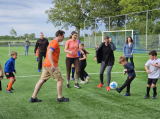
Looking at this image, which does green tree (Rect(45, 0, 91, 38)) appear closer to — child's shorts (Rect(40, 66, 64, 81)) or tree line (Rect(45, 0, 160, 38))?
tree line (Rect(45, 0, 160, 38))

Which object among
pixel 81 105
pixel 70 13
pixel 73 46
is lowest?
pixel 81 105

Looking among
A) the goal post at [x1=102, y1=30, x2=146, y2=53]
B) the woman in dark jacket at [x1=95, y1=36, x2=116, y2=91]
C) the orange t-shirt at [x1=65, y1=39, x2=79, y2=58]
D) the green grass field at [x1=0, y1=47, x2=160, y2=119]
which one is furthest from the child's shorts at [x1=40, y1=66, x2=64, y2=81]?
the goal post at [x1=102, y1=30, x2=146, y2=53]

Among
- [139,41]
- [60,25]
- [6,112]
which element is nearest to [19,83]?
[6,112]

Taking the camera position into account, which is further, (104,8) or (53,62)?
(104,8)

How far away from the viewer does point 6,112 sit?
15.7 ft

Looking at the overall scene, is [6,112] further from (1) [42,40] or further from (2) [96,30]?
(2) [96,30]

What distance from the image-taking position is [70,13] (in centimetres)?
5547

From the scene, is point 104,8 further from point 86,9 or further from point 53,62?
point 53,62

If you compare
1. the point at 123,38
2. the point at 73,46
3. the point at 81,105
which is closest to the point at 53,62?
the point at 81,105

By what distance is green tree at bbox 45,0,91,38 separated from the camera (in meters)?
55.2

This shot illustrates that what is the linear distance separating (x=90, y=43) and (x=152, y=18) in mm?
14705

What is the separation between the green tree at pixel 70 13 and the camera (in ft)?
181

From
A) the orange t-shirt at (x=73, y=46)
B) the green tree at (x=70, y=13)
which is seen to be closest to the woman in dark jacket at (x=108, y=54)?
the orange t-shirt at (x=73, y=46)

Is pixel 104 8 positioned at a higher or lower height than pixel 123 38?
higher
